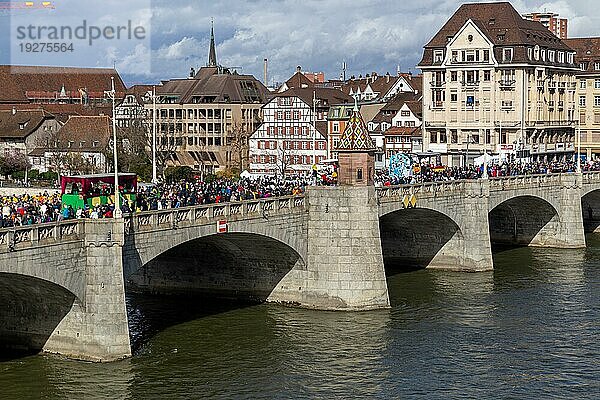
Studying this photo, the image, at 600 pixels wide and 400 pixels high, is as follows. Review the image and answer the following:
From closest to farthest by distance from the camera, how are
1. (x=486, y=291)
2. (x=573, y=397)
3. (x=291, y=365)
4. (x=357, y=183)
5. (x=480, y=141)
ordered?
1. (x=573, y=397)
2. (x=291, y=365)
3. (x=357, y=183)
4. (x=486, y=291)
5. (x=480, y=141)

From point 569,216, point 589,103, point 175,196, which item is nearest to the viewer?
point 175,196

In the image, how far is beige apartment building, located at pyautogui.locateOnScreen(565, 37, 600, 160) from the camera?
433ft

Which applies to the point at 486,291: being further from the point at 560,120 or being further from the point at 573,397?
the point at 560,120

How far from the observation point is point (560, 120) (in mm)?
125562

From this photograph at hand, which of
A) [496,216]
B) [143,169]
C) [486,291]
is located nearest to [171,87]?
[143,169]

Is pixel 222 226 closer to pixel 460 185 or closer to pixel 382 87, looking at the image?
pixel 460 185

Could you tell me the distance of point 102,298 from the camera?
49.7 meters

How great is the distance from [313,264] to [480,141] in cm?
5974

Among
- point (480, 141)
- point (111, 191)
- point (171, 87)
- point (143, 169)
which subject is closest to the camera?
point (111, 191)

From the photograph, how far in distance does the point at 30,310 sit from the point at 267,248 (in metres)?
16.4

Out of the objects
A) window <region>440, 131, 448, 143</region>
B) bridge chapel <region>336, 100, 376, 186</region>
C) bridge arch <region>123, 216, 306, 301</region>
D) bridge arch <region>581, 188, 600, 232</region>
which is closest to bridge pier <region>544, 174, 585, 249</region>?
bridge arch <region>581, 188, 600, 232</region>

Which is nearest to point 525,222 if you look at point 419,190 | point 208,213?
point 419,190

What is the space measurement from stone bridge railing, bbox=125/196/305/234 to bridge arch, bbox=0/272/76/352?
4.34m

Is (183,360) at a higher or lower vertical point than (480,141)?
lower
